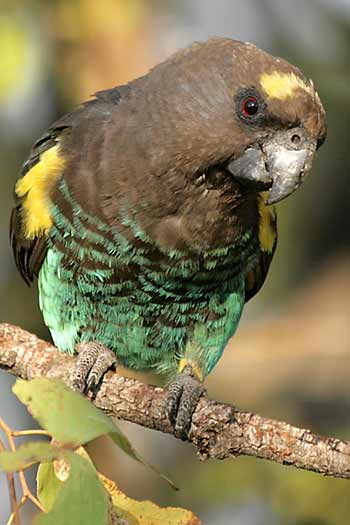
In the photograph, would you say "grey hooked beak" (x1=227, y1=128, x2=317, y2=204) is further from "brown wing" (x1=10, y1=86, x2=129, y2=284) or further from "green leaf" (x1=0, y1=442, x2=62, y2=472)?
"green leaf" (x1=0, y1=442, x2=62, y2=472)

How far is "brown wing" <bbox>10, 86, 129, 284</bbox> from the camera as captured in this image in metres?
4.75

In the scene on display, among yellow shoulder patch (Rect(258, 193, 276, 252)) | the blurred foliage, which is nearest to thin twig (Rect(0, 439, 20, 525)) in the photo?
the blurred foliage

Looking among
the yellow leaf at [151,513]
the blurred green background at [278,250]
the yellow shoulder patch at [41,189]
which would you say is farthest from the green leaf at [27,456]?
the blurred green background at [278,250]

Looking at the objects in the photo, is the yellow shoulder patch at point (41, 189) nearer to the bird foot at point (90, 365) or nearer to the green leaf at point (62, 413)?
the bird foot at point (90, 365)

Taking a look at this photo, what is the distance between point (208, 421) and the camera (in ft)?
12.9

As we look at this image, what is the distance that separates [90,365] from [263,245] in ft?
3.22

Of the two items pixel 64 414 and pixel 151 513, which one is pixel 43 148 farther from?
pixel 64 414

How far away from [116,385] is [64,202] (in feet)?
2.86

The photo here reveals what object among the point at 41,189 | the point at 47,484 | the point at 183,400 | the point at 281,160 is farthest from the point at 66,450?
the point at 41,189

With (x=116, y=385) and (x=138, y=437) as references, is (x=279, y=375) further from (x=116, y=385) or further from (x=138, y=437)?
(x=116, y=385)

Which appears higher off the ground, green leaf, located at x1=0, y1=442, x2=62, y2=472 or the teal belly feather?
the teal belly feather

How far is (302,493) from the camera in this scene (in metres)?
6.10

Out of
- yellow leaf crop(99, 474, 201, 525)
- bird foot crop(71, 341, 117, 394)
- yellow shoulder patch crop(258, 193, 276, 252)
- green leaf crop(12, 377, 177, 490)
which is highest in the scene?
yellow shoulder patch crop(258, 193, 276, 252)

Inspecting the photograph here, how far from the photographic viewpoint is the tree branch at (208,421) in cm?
365
